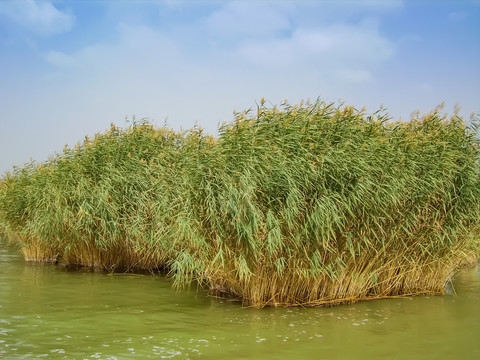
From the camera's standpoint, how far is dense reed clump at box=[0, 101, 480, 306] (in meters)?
8.53

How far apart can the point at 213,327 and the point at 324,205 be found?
2711 millimetres

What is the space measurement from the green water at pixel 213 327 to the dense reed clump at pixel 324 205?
0.52m

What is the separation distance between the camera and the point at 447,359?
257 inches

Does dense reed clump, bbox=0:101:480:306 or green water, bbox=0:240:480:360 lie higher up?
dense reed clump, bbox=0:101:480:306

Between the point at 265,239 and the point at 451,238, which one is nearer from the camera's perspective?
the point at 265,239

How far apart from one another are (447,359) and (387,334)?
3.79 feet

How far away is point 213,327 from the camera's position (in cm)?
782

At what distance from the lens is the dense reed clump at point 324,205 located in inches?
336

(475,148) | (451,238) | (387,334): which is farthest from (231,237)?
(475,148)

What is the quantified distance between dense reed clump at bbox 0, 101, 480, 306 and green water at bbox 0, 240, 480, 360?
20.4 inches

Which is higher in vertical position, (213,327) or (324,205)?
(324,205)

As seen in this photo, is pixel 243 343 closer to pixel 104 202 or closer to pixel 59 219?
pixel 104 202

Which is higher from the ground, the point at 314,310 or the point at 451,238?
the point at 451,238

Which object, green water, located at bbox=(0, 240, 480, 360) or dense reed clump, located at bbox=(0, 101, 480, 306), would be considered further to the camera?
dense reed clump, located at bbox=(0, 101, 480, 306)
